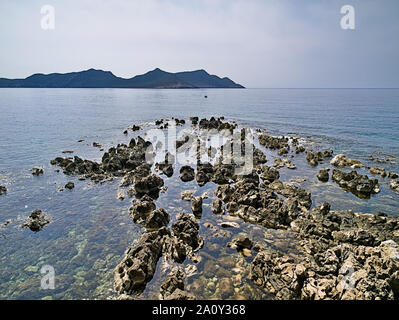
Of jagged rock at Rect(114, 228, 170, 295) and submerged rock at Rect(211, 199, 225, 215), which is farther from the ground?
submerged rock at Rect(211, 199, 225, 215)

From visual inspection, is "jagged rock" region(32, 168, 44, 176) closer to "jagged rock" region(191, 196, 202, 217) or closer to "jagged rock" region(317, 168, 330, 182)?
"jagged rock" region(191, 196, 202, 217)

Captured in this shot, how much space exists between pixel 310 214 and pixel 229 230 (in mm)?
7305

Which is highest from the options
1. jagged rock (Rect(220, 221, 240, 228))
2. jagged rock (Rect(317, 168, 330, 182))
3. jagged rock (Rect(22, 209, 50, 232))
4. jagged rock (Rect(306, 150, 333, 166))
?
jagged rock (Rect(306, 150, 333, 166))

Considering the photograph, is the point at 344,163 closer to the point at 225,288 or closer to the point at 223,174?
the point at 223,174

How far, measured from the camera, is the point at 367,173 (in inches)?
1195

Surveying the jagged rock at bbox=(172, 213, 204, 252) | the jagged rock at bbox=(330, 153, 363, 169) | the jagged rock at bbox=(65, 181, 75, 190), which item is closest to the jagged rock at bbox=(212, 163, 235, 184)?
the jagged rock at bbox=(172, 213, 204, 252)

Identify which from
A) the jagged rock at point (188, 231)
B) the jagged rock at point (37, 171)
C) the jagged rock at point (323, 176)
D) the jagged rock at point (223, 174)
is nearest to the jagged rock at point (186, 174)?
the jagged rock at point (223, 174)

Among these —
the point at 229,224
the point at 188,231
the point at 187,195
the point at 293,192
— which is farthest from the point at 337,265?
the point at 187,195

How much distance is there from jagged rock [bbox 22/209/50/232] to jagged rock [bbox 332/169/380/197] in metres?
31.2

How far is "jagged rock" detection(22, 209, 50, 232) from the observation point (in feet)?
60.4

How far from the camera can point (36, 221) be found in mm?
18875

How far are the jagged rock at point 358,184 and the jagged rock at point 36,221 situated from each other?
31.2 meters

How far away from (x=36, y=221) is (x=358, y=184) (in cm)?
3280
